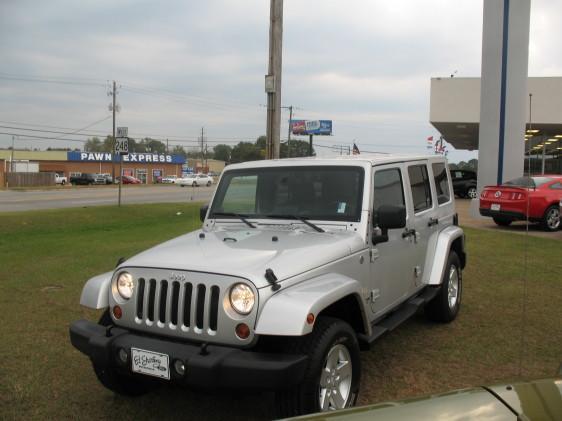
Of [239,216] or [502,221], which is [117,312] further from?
[502,221]

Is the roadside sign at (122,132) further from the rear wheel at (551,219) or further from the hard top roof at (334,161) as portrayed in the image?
the hard top roof at (334,161)

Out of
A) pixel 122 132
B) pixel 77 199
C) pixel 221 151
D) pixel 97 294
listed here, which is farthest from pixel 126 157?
pixel 97 294

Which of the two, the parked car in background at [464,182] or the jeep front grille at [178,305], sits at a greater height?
the parked car in background at [464,182]

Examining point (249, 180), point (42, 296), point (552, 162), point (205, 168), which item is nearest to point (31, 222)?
point (42, 296)

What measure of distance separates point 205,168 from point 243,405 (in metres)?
108

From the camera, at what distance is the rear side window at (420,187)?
5273 mm

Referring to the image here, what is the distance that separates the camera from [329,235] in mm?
4105

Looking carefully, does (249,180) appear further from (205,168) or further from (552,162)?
(205,168)

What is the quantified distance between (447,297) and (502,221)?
403 inches

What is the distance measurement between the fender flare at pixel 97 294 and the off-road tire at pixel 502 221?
12551mm

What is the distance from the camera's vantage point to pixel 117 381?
3.81m

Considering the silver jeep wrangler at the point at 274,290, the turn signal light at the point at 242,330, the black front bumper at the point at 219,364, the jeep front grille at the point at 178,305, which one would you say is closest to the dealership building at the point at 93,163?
the silver jeep wrangler at the point at 274,290

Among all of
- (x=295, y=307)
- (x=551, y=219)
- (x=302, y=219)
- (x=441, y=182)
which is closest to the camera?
(x=295, y=307)

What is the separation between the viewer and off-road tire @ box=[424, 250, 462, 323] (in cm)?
568
